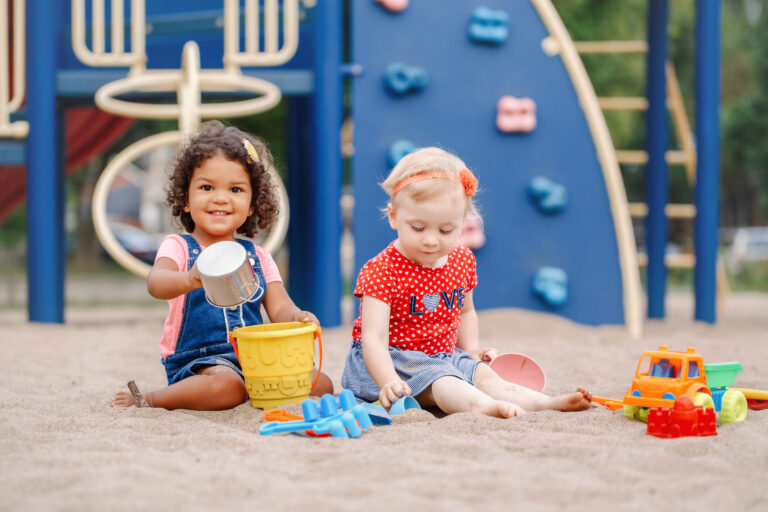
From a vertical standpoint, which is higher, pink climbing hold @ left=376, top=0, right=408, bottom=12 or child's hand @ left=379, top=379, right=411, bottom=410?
pink climbing hold @ left=376, top=0, right=408, bottom=12

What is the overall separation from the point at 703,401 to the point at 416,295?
0.90m

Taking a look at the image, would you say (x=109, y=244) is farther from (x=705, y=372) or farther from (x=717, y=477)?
(x=717, y=477)

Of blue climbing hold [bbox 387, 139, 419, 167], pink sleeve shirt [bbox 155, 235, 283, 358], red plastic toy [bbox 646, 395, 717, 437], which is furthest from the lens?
blue climbing hold [bbox 387, 139, 419, 167]

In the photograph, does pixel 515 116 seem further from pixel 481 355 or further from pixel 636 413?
pixel 636 413

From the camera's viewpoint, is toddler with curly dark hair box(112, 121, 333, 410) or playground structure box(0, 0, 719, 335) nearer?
toddler with curly dark hair box(112, 121, 333, 410)

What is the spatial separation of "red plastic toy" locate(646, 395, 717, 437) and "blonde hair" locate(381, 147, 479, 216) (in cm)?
87

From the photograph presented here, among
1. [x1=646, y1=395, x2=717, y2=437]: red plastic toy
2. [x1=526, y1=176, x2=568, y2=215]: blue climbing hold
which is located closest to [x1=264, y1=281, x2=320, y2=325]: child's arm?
[x1=646, y1=395, x2=717, y2=437]: red plastic toy

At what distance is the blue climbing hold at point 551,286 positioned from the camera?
5074 mm

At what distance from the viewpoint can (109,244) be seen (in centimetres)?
494

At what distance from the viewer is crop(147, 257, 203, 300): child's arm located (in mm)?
2416

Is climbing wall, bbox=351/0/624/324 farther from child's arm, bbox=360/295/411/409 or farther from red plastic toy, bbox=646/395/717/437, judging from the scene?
red plastic toy, bbox=646/395/717/437

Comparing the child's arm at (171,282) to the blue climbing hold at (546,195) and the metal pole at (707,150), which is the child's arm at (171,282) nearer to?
the blue climbing hold at (546,195)

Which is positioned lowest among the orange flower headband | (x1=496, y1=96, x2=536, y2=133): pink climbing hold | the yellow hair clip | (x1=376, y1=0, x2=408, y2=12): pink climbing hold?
the orange flower headband

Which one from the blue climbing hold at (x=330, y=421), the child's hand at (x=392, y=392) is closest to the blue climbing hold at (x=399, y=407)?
the child's hand at (x=392, y=392)
